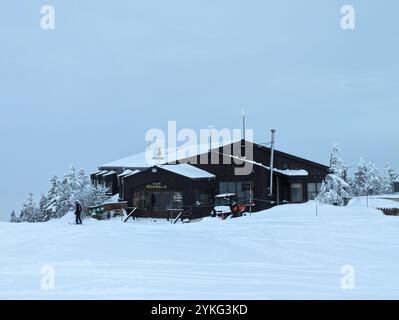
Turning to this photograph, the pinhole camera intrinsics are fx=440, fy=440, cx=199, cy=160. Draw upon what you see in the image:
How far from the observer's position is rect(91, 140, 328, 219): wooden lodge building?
3381cm

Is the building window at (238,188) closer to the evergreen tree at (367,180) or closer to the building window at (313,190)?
the building window at (313,190)

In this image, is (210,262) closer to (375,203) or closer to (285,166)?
(285,166)

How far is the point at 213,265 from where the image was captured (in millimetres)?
10844

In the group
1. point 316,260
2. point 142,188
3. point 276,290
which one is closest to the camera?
point 276,290

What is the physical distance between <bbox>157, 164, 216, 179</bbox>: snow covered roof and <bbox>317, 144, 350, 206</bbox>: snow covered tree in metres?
9.60

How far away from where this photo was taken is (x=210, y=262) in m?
11.3

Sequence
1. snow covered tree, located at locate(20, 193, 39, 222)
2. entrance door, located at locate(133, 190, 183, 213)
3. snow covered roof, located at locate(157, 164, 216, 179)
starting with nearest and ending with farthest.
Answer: snow covered roof, located at locate(157, 164, 216, 179)
entrance door, located at locate(133, 190, 183, 213)
snow covered tree, located at locate(20, 193, 39, 222)

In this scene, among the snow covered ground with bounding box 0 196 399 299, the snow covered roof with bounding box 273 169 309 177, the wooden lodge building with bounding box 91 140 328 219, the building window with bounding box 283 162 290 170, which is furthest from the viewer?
the building window with bounding box 283 162 290 170

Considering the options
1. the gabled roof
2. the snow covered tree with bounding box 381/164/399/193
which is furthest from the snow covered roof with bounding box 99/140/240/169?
the snow covered tree with bounding box 381/164/399/193

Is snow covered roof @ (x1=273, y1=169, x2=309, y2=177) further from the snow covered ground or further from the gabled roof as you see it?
the snow covered ground

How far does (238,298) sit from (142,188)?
27.9 meters

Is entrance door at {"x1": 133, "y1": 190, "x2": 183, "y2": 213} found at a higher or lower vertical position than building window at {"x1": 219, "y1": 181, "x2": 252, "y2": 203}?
lower
